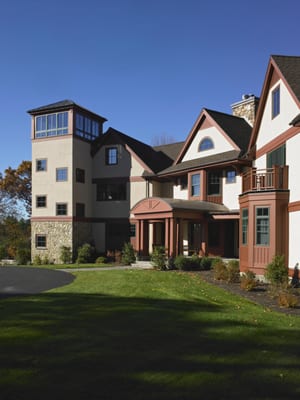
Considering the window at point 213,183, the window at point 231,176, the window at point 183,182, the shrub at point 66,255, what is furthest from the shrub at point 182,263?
the shrub at point 66,255

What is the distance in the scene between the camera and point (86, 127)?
33344 millimetres

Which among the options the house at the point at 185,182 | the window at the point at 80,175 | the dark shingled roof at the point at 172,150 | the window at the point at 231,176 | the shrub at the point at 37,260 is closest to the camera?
the house at the point at 185,182

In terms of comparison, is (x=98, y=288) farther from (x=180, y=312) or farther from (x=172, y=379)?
(x=172, y=379)

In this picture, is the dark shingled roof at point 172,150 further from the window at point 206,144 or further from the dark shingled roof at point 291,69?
the dark shingled roof at point 291,69

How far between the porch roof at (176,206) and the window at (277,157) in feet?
18.7

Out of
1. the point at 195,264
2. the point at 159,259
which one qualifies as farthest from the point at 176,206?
the point at 195,264

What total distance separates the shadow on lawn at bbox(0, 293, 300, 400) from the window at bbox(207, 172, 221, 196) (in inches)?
670

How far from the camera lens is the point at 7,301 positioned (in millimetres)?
11508

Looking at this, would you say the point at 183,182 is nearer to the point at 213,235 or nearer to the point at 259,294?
the point at 213,235

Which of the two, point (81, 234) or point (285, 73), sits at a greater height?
point (285, 73)

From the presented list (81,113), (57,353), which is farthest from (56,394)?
(81,113)

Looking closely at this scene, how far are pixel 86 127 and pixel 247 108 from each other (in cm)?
1343

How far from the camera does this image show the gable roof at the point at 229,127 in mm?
25503

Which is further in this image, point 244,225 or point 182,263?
point 182,263
